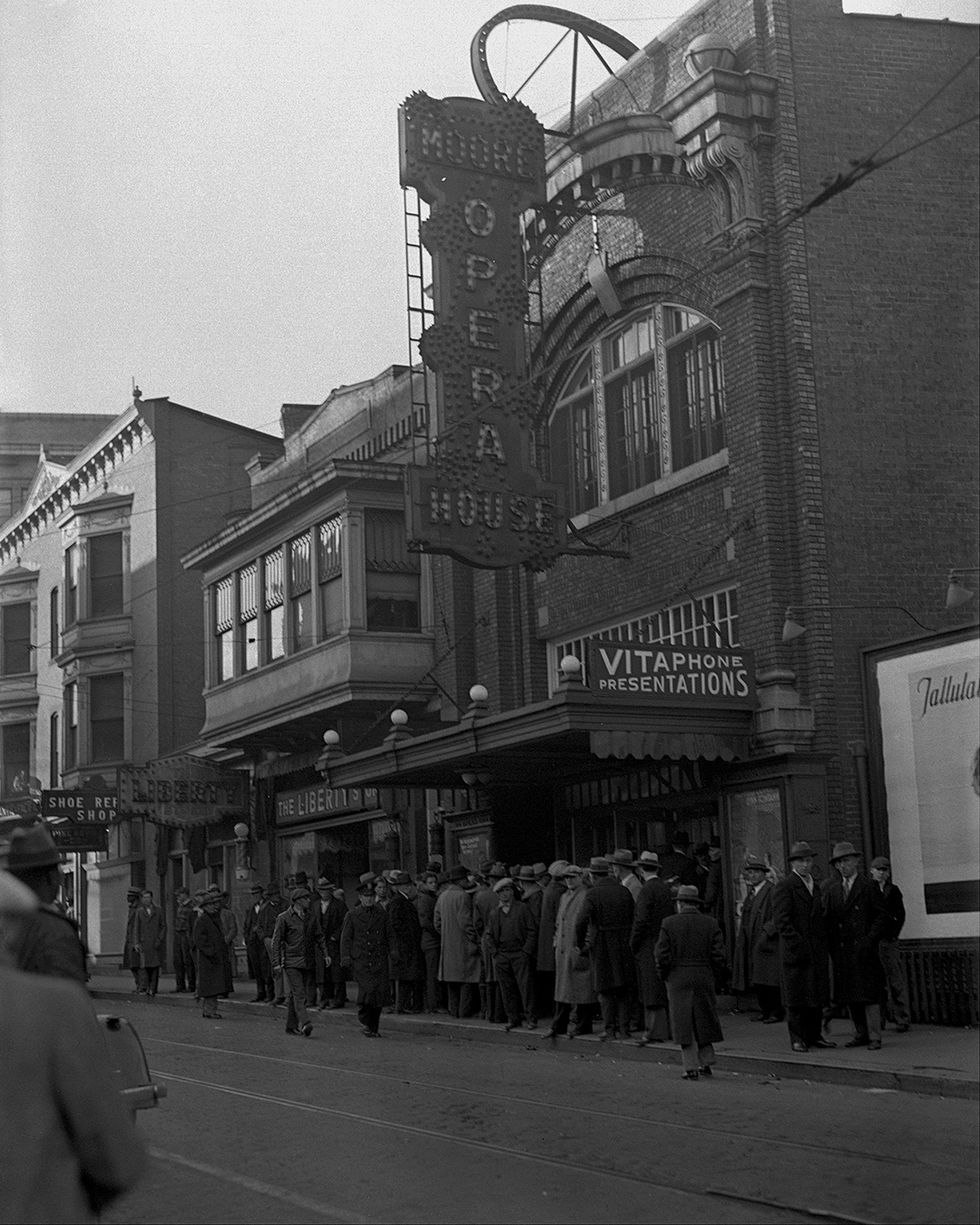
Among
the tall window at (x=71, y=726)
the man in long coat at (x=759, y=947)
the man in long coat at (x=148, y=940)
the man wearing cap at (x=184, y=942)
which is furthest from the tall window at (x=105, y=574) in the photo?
the man in long coat at (x=759, y=947)

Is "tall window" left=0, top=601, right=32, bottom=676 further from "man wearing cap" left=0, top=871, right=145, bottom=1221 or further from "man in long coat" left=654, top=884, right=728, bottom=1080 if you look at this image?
"man wearing cap" left=0, top=871, right=145, bottom=1221

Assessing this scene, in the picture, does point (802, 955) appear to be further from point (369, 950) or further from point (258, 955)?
point (258, 955)

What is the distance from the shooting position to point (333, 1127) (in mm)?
10531

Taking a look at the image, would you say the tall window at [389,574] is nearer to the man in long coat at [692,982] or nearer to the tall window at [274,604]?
the tall window at [274,604]

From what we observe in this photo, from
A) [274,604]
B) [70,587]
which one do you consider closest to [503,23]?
[274,604]

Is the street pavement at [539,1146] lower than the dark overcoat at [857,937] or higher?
lower

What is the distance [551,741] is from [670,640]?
3020 millimetres

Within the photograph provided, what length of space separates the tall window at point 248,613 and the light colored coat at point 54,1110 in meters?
26.0

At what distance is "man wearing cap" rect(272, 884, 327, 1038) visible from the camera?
59.7ft

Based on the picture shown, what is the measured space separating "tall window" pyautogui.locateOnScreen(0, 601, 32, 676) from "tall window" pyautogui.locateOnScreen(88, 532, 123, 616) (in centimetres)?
378

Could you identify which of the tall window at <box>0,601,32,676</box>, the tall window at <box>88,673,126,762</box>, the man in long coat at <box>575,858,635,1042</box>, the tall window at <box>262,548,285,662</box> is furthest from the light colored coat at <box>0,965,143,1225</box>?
the tall window at <box>0,601,32,676</box>

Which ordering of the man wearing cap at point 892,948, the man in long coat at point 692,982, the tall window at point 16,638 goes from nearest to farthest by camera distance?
the man in long coat at point 692,982, the man wearing cap at point 892,948, the tall window at point 16,638

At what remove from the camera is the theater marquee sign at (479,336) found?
774 inches

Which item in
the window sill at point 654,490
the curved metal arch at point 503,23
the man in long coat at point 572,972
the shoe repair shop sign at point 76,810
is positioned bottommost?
the man in long coat at point 572,972
